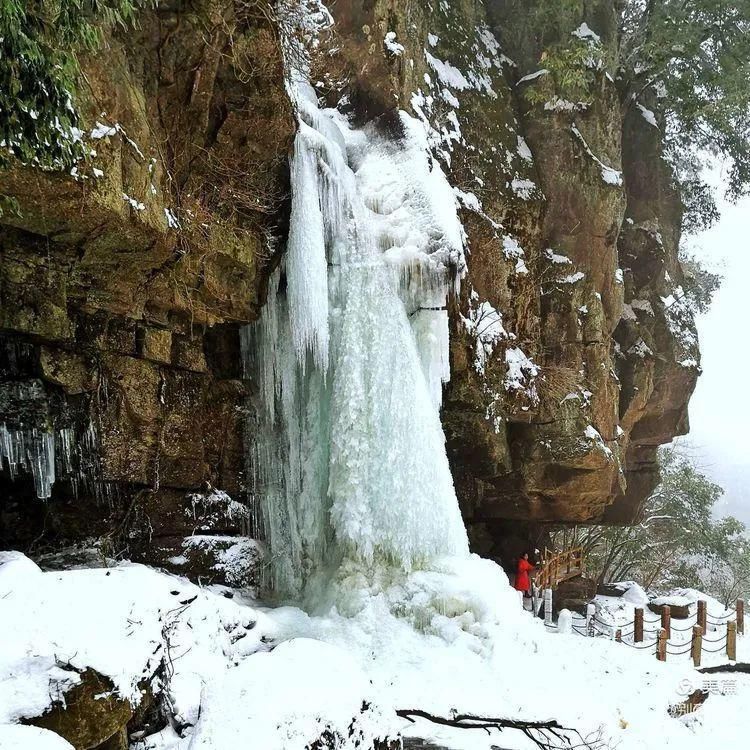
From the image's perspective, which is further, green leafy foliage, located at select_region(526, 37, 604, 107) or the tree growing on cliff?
the tree growing on cliff

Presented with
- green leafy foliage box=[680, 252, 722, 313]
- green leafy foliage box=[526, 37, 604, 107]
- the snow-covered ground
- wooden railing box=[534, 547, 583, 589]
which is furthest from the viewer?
green leafy foliage box=[680, 252, 722, 313]

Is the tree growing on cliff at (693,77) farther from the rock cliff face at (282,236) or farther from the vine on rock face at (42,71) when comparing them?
the vine on rock face at (42,71)

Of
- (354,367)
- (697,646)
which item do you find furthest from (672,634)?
(354,367)

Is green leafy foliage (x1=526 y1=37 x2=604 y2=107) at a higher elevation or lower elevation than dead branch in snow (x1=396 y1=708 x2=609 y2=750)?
higher

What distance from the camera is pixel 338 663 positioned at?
351 centimetres

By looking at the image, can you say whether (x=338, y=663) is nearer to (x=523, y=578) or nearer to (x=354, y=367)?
(x=354, y=367)

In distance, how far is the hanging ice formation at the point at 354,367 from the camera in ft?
25.3

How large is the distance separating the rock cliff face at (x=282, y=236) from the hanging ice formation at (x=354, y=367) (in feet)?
1.81

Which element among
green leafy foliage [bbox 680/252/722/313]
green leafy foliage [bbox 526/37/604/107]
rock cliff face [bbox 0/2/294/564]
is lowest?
rock cliff face [bbox 0/2/294/564]

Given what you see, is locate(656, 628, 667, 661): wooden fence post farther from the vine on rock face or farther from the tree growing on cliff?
the vine on rock face

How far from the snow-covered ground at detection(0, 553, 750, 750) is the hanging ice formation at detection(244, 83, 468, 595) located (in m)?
0.84

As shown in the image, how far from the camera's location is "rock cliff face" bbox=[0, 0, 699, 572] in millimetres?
6023

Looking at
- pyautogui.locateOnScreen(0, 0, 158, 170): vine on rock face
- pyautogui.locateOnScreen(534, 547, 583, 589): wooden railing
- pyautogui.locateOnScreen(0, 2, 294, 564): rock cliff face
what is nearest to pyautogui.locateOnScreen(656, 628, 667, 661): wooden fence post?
pyautogui.locateOnScreen(534, 547, 583, 589): wooden railing

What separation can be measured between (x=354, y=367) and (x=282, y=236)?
193cm
